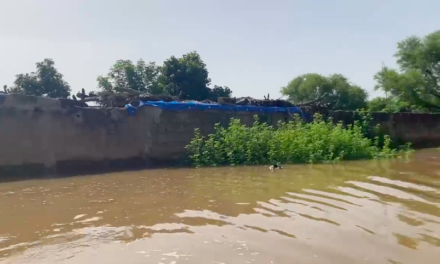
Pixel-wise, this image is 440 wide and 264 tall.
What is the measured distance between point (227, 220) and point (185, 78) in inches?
728

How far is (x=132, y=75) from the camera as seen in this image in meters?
24.3

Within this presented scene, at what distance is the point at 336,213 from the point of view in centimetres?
452

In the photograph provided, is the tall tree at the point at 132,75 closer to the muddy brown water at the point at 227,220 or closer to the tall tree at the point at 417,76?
the tall tree at the point at 417,76

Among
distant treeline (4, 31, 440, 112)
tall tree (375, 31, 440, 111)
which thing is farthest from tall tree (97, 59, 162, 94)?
tall tree (375, 31, 440, 111)

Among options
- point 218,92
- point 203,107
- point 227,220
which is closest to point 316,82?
point 218,92

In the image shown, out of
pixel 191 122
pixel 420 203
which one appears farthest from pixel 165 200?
pixel 191 122

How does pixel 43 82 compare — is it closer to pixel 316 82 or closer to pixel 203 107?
pixel 203 107

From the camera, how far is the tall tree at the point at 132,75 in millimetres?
24070

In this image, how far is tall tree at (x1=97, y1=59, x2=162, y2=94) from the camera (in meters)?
24.1

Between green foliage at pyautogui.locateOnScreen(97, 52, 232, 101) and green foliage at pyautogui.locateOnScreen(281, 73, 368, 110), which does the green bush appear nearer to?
green foliage at pyautogui.locateOnScreen(97, 52, 232, 101)

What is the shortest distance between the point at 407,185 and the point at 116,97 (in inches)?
280

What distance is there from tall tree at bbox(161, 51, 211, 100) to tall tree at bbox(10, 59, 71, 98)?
5.41 metres

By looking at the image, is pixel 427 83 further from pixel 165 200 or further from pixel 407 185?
pixel 165 200

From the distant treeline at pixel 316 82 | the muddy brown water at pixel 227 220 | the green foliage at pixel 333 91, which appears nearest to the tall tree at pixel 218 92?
the distant treeline at pixel 316 82
